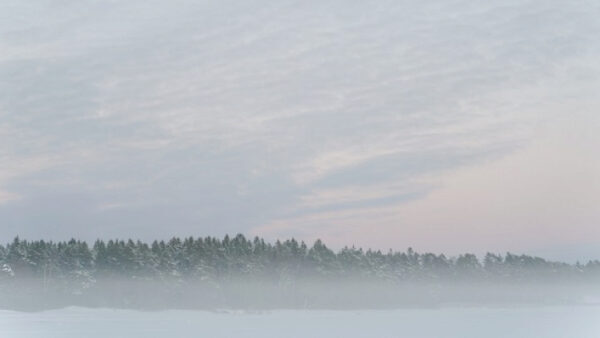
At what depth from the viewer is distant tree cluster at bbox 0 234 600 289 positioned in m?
117

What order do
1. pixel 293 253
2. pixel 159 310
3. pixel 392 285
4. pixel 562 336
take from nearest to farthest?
pixel 562 336
pixel 159 310
pixel 293 253
pixel 392 285

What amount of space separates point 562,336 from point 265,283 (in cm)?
8949

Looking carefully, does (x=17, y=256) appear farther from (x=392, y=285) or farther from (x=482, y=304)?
(x=482, y=304)

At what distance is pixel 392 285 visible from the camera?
510 ft

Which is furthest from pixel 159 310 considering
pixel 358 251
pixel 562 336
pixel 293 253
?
pixel 562 336

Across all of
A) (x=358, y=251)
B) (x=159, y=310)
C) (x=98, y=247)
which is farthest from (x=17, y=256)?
(x=358, y=251)

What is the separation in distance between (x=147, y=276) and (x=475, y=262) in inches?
3840

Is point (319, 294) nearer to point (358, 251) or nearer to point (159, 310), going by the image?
point (358, 251)

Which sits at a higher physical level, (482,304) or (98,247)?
(98,247)

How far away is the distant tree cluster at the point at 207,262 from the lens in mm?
116625

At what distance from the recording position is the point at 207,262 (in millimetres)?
131000

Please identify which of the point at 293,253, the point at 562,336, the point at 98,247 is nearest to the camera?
the point at 562,336

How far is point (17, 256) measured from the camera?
115m

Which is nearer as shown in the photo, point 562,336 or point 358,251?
Result: point 562,336
